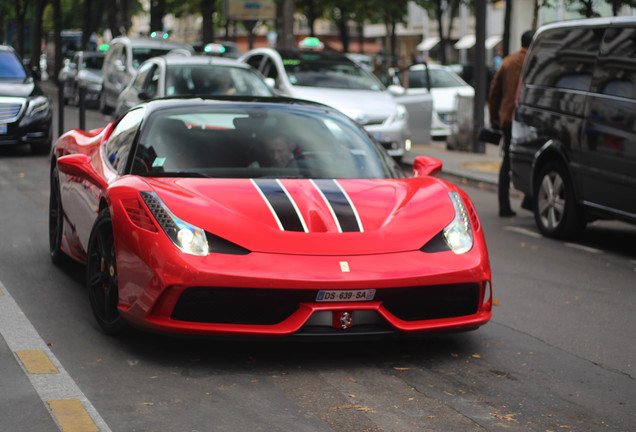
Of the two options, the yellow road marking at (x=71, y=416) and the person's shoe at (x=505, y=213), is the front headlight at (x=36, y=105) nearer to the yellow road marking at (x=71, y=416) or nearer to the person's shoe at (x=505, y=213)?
the person's shoe at (x=505, y=213)

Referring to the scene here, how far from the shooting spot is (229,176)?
6277mm

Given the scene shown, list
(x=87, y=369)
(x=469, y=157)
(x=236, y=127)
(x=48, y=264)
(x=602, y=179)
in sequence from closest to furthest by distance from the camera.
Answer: (x=87, y=369) → (x=236, y=127) → (x=48, y=264) → (x=602, y=179) → (x=469, y=157)

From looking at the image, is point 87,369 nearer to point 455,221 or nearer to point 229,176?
point 229,176

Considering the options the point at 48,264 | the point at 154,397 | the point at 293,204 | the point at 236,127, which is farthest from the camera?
the point at 48,264

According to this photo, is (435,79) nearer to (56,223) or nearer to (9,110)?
(9,110)

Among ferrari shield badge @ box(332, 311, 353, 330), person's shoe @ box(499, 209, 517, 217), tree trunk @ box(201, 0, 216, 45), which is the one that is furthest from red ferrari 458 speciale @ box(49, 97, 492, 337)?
tree trunk @ box(201, 0, 216, 45)

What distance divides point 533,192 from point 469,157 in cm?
755

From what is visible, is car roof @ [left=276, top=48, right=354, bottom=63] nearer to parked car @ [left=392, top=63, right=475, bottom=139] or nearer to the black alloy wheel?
parked car @ [left=392, top=63, right=475, bottom=139]

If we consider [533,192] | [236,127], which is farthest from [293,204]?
[533,192]

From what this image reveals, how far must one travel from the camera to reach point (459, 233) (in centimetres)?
584

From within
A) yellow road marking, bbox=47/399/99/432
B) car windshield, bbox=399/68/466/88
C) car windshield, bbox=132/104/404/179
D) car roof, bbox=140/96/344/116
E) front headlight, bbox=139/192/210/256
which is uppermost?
car roof, bbox=140/96/344/116

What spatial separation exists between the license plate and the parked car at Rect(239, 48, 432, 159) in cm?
A: 1088

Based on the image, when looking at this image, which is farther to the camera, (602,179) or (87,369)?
(602,179)

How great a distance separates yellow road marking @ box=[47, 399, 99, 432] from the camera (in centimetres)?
442
